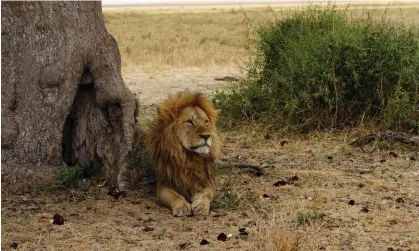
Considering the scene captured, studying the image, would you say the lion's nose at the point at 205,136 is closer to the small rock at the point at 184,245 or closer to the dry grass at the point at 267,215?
the dry grass at the point at 267,215

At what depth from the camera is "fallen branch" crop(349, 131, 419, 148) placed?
313 inches

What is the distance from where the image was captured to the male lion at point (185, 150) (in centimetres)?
564

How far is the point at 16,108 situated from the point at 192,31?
31265 millimetres

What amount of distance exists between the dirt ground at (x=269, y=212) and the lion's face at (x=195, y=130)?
0.51 metres

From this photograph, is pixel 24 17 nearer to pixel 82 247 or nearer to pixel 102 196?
pixel 102 196

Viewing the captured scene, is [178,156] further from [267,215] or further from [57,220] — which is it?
[57,220]

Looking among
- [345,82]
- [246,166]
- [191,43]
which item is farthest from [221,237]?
[191,43]

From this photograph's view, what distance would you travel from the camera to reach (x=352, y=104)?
8.96 metres

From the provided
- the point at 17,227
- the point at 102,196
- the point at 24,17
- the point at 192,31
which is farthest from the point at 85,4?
the point at 192,31

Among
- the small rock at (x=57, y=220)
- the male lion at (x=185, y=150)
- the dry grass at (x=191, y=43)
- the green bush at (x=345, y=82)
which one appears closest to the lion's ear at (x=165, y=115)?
the male lion at (x=185, y=150)

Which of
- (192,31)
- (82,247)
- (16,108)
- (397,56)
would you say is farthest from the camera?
(192,31)

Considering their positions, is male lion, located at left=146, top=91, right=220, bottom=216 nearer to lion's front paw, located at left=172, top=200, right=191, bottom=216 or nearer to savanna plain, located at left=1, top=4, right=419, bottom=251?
lion's front paw, located at left=172, top=200, right=191, bottom=216

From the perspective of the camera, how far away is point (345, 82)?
29.3 feet

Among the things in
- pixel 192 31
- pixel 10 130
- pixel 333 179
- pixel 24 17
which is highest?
pixel 24 17
